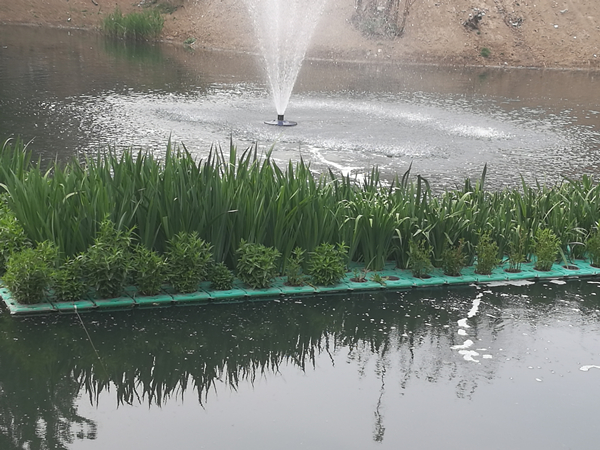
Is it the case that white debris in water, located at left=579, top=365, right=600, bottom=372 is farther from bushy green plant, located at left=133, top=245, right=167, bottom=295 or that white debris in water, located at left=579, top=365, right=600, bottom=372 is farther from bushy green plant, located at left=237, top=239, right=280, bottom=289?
bushy green plant, located at left=133, top=245, right=167, bottom=295

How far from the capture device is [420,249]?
22.4 feet

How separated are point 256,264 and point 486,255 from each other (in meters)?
2.06

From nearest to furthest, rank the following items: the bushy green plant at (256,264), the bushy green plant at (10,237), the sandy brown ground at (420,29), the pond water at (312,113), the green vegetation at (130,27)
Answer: the bushy green plant at (10,237) < the bushy green plant at (256,264) < the pond water at (312,113) < the green vegetation at (130,27) < the sandy brown ground at (420,29)

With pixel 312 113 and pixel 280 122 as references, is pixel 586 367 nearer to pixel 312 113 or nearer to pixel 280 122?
pixel 280 122

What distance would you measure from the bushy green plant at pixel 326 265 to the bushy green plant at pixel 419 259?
633mm

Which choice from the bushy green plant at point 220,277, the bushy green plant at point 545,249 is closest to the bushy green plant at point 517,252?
the bushy green plant at point 545,249

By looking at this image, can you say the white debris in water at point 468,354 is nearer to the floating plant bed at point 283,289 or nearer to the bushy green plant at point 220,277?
the floating plant bed at point 283,289

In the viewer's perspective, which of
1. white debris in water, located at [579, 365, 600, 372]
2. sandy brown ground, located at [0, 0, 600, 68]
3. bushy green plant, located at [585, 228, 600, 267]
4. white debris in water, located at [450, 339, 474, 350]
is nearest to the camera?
white debris in water, located at [579, 365, 600, 372]

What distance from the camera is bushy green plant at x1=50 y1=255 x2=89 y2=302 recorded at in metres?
5.55

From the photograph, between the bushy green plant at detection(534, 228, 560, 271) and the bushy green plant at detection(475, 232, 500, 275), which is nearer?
the bushy green plant at detection(475, 232, 500, 275)

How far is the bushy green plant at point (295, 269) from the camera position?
20.4 feet

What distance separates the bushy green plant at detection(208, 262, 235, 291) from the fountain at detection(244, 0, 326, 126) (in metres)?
18.3

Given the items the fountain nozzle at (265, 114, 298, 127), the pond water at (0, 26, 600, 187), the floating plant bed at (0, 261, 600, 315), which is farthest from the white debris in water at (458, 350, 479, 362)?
the fountain nozzle at (265, 114, 298, 127)

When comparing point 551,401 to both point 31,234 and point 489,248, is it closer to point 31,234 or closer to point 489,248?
point 489,248
